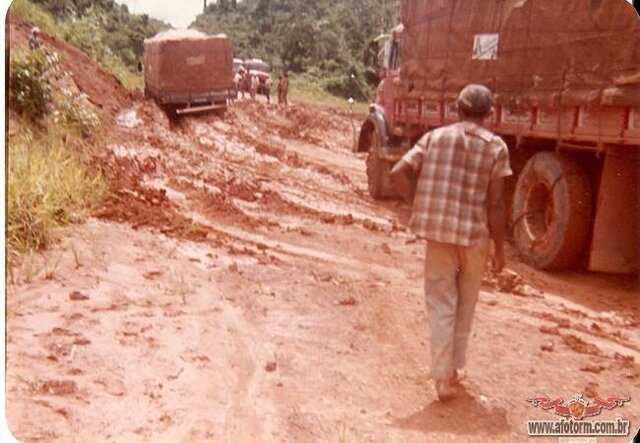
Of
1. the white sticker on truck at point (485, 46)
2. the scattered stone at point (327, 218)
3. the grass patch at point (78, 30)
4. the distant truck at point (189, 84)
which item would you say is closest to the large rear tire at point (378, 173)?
the scattered stone at point (327, 218)

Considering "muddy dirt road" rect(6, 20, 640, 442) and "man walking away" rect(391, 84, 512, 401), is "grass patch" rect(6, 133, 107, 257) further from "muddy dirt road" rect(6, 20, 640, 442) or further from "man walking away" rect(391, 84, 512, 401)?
"man walking away" rect(391, 84, 512, 401)

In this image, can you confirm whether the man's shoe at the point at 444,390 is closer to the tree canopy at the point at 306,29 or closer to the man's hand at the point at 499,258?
the man's hand at the point at 499,258

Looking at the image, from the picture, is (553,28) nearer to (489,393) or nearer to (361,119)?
(489,393)

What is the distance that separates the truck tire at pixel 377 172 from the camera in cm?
756

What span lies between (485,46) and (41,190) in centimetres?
345

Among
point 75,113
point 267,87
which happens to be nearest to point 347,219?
point 267,87

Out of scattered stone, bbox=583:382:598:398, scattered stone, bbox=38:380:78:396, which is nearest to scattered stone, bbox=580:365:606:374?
scattered stone, bbox=583:382:598:398

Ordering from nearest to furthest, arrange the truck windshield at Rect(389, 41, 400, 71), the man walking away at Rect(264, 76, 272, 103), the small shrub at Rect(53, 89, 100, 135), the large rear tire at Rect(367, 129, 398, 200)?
the small shrub at Rect(53, 89, 100, 135) < the man walking away at Rect(264, 76, 272, 103) < the large rear tire at Rect(367, 129, 398, 200) < the truck windshield at Rect(389, 41, 400, 71)

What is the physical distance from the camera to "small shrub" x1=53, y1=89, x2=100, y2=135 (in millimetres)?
5418

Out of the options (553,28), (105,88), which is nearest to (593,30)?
(553,28)

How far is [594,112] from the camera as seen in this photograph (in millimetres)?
4711

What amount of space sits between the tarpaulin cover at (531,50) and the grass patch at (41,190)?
292 centimetres

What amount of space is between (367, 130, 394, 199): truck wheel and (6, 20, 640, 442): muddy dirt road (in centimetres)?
132

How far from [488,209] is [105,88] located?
4.73 m
